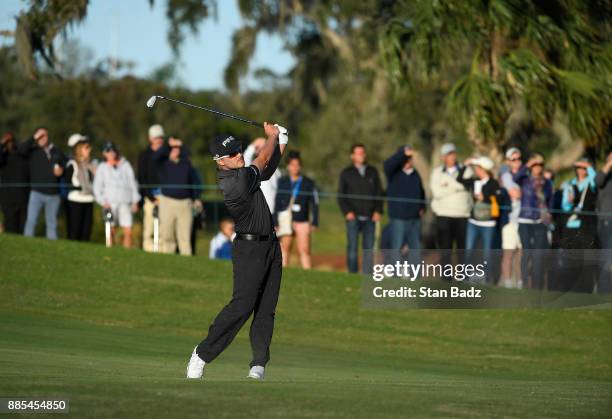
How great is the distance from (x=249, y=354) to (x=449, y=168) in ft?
19.5

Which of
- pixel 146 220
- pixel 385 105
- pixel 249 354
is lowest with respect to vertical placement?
pixel 249 354

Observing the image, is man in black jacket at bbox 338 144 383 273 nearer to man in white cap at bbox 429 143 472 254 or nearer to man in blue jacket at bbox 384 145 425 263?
man in blue jacket at bbox 384 145 425 263

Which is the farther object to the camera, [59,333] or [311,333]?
[311,333]

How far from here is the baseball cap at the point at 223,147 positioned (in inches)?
387

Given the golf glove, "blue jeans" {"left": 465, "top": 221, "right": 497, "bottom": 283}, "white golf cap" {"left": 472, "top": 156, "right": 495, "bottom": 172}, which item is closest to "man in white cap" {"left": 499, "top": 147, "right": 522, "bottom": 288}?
"blue jeans" {"left": 465, "top": 221, "right": 497, "bottom": 283}

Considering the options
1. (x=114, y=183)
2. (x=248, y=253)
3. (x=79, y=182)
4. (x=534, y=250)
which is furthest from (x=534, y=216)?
(x=248, y=253)

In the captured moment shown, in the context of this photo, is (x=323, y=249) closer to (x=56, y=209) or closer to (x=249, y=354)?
(x=56, y=209)

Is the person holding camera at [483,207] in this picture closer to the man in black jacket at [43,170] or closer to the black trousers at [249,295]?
the man in black jacket at [43,170]

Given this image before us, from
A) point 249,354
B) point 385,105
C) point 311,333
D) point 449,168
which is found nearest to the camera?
point 249,354

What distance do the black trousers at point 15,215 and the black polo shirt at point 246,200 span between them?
38.1 feet

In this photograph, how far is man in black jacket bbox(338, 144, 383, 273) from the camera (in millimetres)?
19828

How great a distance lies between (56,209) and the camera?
20.8 m

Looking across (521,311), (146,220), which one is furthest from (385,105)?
(521,311)

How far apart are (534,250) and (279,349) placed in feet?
14.7
